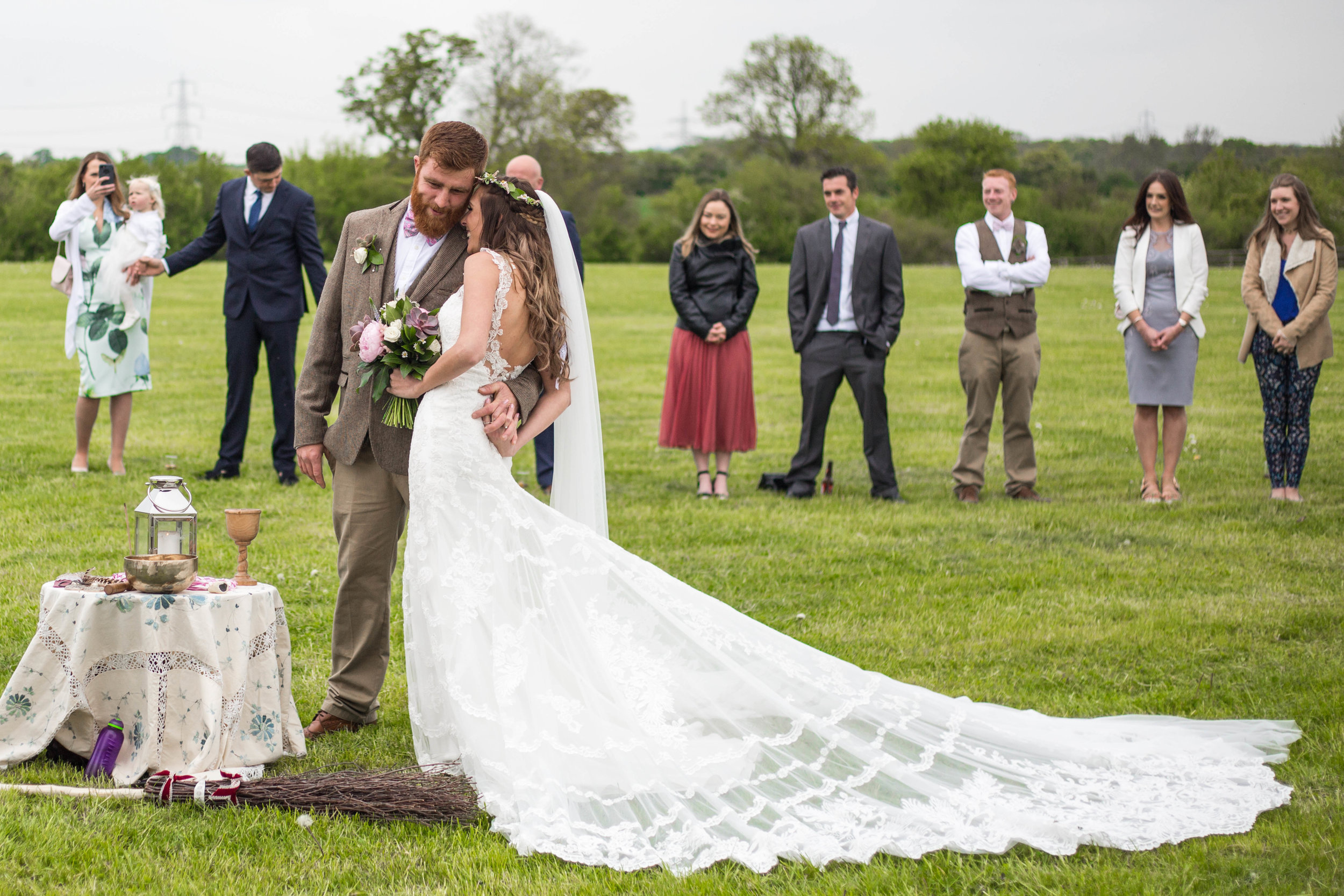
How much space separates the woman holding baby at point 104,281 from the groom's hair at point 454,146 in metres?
6.08

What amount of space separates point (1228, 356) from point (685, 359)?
14758mm

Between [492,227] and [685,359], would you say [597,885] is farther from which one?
[685,359]

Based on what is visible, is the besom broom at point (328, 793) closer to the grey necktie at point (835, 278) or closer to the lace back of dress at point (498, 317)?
the lace back of dress at point (498, 317)

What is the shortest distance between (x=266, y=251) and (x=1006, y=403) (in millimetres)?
6246

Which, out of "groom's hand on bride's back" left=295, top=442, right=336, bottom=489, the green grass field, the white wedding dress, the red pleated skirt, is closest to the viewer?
the green grass field

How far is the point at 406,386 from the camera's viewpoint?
4.50 m

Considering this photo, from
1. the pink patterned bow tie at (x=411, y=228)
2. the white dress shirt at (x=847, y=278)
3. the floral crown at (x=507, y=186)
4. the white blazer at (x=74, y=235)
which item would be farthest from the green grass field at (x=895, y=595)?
the floral crown at (x=507, y=186)

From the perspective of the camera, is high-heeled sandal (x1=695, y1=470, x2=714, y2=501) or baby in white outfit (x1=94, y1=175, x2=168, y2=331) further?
high-heeled sandal (x1=695, y1=470, x2=714, y2=501)

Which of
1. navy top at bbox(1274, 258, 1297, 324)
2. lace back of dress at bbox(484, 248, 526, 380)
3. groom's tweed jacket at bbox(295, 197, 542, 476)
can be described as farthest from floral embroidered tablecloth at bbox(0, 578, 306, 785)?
navy top at bbox(1274, 258, 1297, 324)

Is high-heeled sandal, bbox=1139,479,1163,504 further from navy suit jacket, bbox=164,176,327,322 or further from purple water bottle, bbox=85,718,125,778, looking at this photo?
purple water bottle, bbox=85,718,125,778

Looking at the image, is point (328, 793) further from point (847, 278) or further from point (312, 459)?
point (847, 278)

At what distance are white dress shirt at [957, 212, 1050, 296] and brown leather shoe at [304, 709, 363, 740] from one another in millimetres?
6526

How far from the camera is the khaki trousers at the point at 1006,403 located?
32.1ft

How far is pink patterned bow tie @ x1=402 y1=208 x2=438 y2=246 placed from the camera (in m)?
4.61
